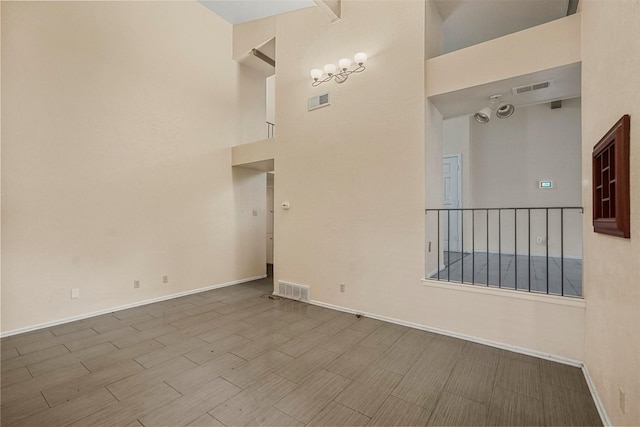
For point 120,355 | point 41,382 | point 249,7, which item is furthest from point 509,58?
point 41,382

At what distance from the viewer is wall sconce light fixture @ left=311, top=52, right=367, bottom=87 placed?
3590mm

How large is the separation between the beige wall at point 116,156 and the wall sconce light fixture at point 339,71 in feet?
7.14

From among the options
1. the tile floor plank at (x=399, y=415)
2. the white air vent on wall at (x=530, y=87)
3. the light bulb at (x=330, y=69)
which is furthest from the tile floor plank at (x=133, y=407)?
the white air vent on wall at (x=530, y=87)

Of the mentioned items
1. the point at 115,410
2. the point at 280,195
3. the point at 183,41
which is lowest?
the point at 115,410

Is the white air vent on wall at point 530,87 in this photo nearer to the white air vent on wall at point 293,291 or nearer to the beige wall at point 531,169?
the beige wall at point 531,169

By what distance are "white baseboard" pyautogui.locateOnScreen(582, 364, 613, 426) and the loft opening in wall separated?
3.78 feet

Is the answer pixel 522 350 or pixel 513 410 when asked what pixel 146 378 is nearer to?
pixel 513 410

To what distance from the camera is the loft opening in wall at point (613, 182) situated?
1425 mm

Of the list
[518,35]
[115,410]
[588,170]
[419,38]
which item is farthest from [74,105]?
[588,170]

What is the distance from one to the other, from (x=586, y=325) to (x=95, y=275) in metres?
5.44

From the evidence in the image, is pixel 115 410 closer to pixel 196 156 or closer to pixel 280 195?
pixel 280 195

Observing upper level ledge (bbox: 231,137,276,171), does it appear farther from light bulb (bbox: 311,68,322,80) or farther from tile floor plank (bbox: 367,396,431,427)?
tile floor plank (bbox: 367,396,431,427)

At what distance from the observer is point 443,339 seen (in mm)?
2994

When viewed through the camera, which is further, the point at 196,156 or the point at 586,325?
the point at 196,156
